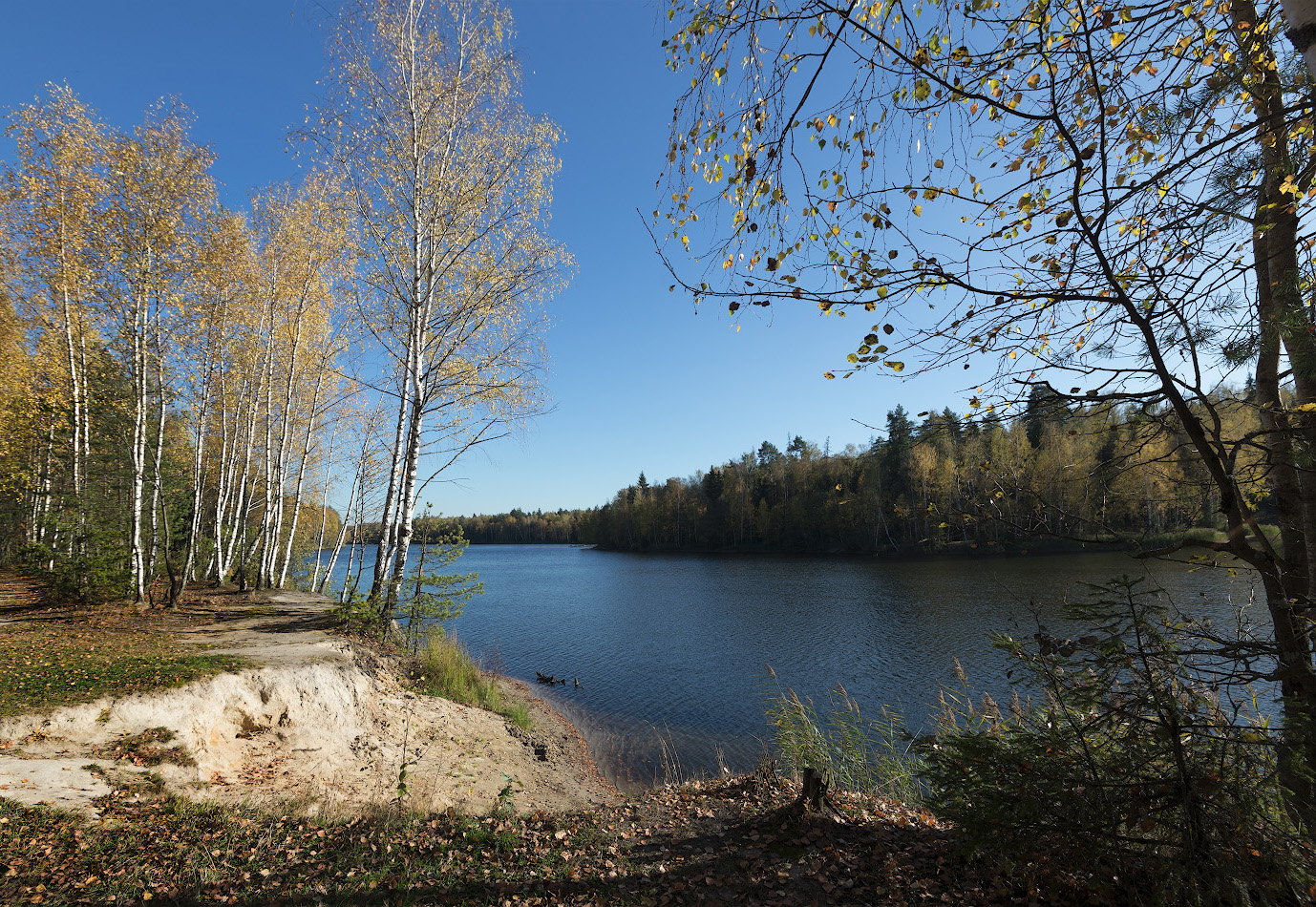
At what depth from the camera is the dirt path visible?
5.00 metres

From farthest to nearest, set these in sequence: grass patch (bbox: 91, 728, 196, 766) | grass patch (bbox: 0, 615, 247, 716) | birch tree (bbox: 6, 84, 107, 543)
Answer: birch tree (bbox: 6, 84, 107, 543) < grass patch (bbox: 0, 615, 247, 716) < grass patch (bbox: 91, 728, 196, 766)

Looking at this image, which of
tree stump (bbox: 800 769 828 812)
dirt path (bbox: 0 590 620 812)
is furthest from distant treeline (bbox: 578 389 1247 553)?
dirt path (bbox: 0 590 620 812)

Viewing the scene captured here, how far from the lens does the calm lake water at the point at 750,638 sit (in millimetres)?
12297

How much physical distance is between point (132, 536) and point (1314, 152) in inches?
610

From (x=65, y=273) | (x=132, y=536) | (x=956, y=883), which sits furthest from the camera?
(x=132, y=536)

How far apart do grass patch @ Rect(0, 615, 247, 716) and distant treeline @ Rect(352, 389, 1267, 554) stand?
458 cm

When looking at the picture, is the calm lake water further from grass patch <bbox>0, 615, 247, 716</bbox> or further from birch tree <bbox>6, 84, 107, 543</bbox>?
birch tree <bbox>6, 84, 107, 543</bbox>

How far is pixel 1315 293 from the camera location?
2.40 meters

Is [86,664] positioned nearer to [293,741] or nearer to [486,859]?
[293,741]

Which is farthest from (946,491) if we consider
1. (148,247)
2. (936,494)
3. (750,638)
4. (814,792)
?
(750,638)

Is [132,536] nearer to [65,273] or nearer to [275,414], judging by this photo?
[65,273]

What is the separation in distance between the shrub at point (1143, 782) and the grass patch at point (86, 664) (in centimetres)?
785

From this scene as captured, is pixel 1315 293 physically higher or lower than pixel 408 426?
lower

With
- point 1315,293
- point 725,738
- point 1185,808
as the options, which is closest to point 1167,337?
point 1315,293
